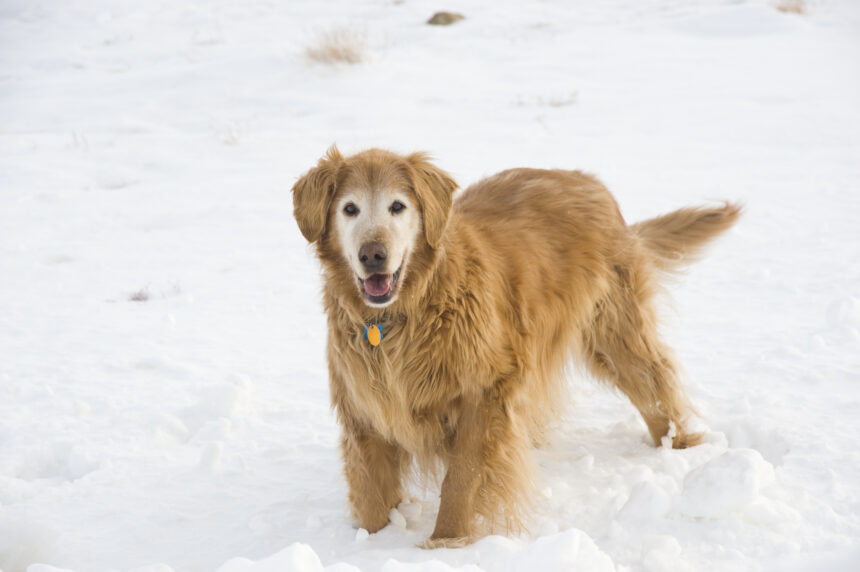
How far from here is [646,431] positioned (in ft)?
11.7

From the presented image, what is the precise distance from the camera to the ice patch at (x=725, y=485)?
2.53 metres

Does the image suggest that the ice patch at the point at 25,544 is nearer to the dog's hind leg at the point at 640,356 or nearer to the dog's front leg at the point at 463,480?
the dog's front leg at the point at 463,480

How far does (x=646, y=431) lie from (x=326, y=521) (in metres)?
1.56

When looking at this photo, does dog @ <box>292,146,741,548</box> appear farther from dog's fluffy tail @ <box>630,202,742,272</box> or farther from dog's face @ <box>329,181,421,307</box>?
dog's fluffy tail @ <box>630,202,742,272</box>

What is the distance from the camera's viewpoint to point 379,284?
272 cm

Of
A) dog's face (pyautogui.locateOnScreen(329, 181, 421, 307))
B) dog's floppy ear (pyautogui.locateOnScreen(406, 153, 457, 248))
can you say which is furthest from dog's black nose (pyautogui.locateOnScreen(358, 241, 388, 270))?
dog's floppy ear (pyautogui.locateOnScreen(406, 153, 457, 248))

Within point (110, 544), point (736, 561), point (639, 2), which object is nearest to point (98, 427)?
point (110, 544)

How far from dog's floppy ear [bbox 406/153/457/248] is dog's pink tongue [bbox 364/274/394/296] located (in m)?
0.23

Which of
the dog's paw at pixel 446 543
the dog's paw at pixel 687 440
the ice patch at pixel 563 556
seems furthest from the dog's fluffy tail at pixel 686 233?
the ice patch at pixel 563 556

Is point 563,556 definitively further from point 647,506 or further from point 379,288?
point 379,288

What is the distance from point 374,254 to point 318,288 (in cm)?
262

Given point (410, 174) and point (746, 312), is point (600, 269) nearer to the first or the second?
point (410, 174)

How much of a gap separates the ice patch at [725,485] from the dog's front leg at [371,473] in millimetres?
1106

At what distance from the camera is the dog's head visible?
2738mm
